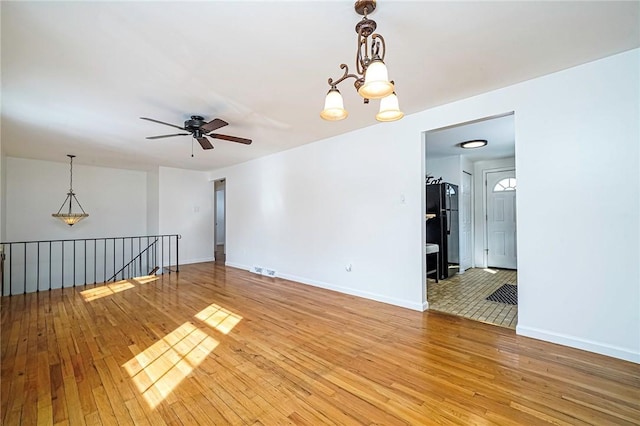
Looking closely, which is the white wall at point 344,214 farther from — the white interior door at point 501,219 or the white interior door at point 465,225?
the white interior door at point 501,219

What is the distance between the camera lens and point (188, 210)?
24.3 ft

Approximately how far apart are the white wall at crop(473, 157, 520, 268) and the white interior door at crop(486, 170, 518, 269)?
10cm

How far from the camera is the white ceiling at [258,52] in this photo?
5.76 feet

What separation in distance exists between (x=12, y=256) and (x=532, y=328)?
9.18m

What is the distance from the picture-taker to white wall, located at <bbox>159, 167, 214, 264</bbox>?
275 inches

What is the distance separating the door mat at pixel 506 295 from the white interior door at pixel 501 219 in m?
1.72

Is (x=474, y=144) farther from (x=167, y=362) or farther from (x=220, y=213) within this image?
(x=220, y=213)

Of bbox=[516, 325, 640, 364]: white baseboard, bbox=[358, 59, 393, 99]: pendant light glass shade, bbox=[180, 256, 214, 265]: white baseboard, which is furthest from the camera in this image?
bbox=[180, 256, 214, 265]: white baseboard

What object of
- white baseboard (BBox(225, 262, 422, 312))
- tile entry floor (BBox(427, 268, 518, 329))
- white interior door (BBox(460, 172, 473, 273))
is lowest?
tile entry floor (BBox(427, 268, 518, 329))

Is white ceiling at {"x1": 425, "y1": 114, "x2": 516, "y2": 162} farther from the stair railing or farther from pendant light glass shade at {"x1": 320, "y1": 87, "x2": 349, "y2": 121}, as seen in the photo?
the stair railing

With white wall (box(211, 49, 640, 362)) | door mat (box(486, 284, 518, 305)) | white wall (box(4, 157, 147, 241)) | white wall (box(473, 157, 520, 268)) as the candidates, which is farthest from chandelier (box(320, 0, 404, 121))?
white wall (box(4, 157, 147, 241))

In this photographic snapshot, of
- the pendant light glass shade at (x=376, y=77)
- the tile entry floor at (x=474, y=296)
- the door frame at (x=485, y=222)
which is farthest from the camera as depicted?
the door frame at (x=485, y=222)

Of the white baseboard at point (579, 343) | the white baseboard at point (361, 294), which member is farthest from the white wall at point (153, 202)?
the white baseboard at point (579, 343)

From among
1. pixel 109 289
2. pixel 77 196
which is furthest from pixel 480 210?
pixel 77 196
